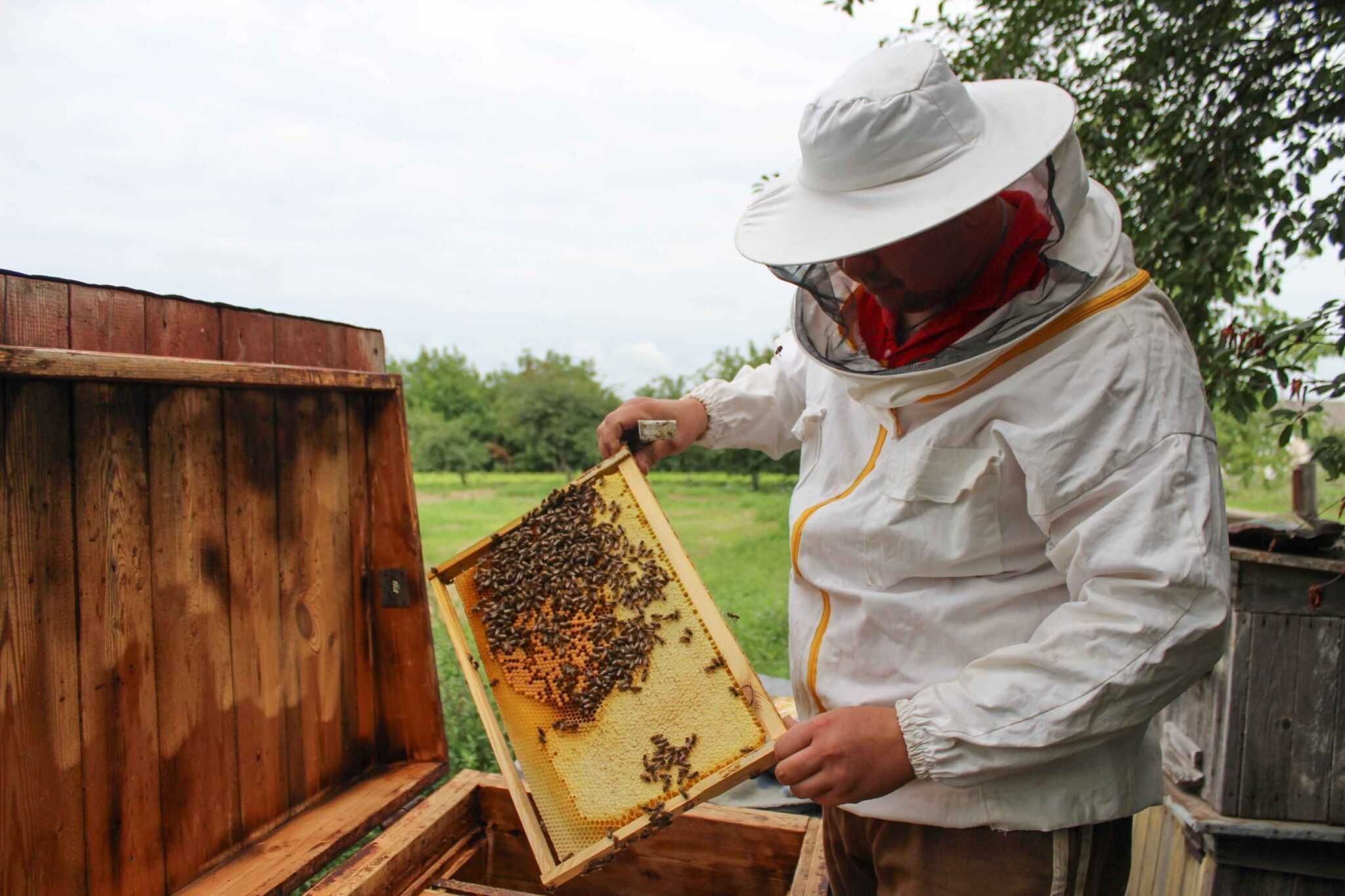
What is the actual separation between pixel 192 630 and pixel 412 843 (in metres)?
0.76

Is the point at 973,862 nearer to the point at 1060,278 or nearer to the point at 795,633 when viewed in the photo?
the point at 795,633

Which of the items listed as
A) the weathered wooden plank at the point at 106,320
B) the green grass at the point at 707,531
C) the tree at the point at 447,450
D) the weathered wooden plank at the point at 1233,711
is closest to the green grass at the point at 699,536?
the green grass at the point at 707,531

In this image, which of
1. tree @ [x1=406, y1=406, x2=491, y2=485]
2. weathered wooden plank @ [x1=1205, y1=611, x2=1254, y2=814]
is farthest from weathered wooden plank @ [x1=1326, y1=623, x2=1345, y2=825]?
tree @ [x1=406, y1=406, x2=491, y2=485]

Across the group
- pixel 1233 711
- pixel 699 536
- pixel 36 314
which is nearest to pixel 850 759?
pixel 36 314

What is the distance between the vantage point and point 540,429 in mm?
12141

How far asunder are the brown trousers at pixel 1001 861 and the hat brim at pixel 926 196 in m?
1.11

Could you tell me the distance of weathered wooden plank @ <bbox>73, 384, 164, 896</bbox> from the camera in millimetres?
1743

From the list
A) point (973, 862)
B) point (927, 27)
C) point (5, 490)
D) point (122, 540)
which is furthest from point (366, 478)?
point (927, 27)

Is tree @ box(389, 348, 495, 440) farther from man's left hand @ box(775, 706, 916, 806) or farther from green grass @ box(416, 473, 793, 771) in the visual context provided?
man's left hand @ box(775, 706, 916, 806)

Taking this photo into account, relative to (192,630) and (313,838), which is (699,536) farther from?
(192,630)

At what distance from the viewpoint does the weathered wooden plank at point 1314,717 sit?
2.87 metres

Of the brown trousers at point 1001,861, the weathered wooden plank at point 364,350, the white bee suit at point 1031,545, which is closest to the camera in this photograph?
the white bee suit at point 1031,545

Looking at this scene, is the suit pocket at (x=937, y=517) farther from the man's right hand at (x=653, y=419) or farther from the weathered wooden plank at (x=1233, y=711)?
the weathered wooden plank at (x=1233, y=711)

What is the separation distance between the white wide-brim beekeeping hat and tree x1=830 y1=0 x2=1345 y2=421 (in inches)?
68.6
